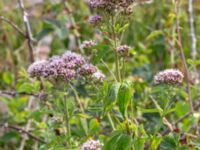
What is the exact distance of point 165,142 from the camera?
196cm

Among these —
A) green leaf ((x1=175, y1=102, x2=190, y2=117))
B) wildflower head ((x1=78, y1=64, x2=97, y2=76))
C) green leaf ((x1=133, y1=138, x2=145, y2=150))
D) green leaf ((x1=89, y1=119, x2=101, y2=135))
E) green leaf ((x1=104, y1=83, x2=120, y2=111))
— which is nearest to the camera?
green leaf ((x1=104, y1=83, x2=120, y2=111))

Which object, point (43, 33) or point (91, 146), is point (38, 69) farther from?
point (43, 33)

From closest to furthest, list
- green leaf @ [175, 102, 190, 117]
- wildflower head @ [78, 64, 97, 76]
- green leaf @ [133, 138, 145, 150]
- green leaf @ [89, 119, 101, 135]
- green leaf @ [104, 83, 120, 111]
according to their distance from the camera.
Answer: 1. green leaf @ [104, 83, 120, 111]
2. green leaf @ [133, 138, 145, 150]
3. wildflower head @ [78, 64, 97, 76]
4. green leaf @ [89, 119, 101, 135]
5. green leaf @ [175, 102, 190, 117]

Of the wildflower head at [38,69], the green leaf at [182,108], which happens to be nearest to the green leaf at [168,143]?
the wildflower head at [38,69]

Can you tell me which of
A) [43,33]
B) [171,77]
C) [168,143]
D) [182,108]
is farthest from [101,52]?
[43,33]

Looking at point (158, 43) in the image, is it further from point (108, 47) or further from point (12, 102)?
point (108, 47)

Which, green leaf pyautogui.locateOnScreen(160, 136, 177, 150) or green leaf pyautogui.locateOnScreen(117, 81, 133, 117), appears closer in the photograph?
green leaf pyautogui.locateOnScreen(117, 81, 133, 117)

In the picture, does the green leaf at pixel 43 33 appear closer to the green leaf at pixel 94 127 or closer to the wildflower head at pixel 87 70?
the green leaf at pixel 94 127

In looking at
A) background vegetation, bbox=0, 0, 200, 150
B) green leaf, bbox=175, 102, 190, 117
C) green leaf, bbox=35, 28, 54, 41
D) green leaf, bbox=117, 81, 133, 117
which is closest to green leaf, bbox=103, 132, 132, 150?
background vegetation, bbox=0, 0, 200, 150

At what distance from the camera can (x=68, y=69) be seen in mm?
1875

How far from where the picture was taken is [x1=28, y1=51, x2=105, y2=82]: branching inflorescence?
1.87 meters

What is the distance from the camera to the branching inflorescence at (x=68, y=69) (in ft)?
6.14

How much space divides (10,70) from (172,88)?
8.04 ft

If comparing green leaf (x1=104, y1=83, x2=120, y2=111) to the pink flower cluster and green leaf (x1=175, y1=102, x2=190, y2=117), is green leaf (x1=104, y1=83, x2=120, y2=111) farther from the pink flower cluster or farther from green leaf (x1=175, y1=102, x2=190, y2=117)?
green leaf (x1=175, y1=102, x2=190, y2=117)
